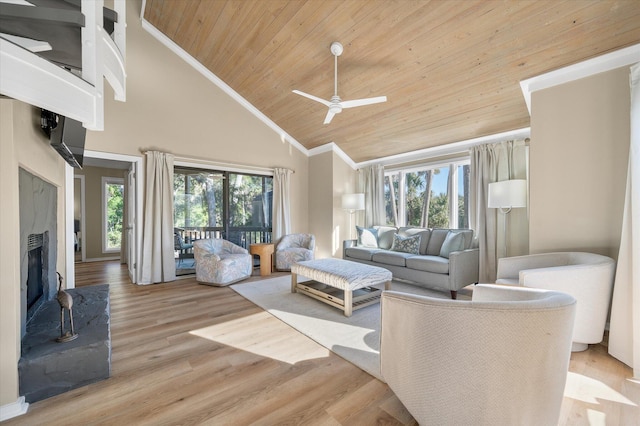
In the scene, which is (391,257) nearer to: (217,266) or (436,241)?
(436,241)

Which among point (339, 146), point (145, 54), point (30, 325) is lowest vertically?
point (30, 325)

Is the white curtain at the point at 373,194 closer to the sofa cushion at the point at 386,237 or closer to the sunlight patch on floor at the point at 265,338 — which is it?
the sofa cushion at the point at 386,237

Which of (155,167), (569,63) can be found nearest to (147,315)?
(155,167)

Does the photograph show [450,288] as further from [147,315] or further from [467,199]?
[147,315]

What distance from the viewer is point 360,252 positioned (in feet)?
15.9

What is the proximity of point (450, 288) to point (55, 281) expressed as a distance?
4.48 m

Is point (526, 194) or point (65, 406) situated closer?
point (65, 406)

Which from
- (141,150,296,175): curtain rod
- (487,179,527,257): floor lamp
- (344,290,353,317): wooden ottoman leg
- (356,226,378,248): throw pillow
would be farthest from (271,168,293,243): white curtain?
(487,179,527,257): floor lamp

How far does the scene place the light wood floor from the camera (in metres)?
1.46

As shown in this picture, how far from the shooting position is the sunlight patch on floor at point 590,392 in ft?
5.26

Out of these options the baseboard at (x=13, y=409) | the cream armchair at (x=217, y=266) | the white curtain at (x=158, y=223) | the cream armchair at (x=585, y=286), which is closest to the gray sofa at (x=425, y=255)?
the cream armchair at (x=585, y=286)

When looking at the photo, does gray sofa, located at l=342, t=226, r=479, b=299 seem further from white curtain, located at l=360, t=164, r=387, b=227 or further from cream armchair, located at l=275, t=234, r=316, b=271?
cream armchair, located at l=275, t=234, r=316, b=271

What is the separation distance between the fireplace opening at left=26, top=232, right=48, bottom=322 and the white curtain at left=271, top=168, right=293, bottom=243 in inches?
139

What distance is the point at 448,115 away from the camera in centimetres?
387
